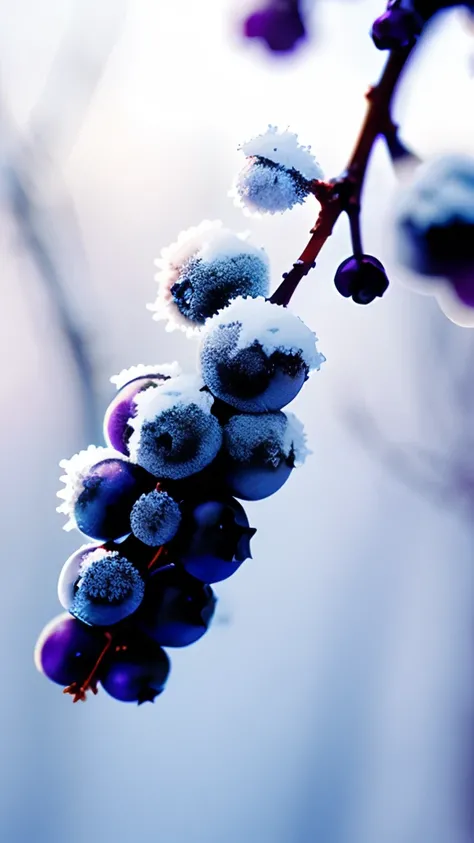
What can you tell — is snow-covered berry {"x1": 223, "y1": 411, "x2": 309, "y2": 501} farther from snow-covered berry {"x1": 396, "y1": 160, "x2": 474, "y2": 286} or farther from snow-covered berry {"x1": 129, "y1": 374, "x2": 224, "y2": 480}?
snow-covered berry {"x1": 396, "y1": 160, "x2": 474, "y2": 286}

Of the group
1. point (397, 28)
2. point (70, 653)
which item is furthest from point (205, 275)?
point (70, 653)

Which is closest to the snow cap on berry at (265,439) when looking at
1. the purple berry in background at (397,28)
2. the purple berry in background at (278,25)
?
the purple berry in background at (397,28)

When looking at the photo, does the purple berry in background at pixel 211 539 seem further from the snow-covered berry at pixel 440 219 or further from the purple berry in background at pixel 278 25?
the purple berry in background at pixel 278 25

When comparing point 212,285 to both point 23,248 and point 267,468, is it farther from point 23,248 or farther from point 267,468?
point 23,248

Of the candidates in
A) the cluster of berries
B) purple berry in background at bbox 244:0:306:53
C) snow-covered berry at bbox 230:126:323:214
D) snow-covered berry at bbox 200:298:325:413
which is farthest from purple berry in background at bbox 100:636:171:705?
purple berry in background at bbox 244:0:306:53

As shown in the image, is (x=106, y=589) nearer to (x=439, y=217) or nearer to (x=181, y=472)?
(x=181, y=472)

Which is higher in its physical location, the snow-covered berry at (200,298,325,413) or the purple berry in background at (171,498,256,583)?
the snow-covered berry at (200,298,325,413)

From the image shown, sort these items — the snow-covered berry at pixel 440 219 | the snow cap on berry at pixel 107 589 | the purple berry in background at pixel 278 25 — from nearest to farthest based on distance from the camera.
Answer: the snow-covered berry at pixel 440 219 < the snow cap on berry at pixel 107 589 < the purple berry in background at pixel 278 25
